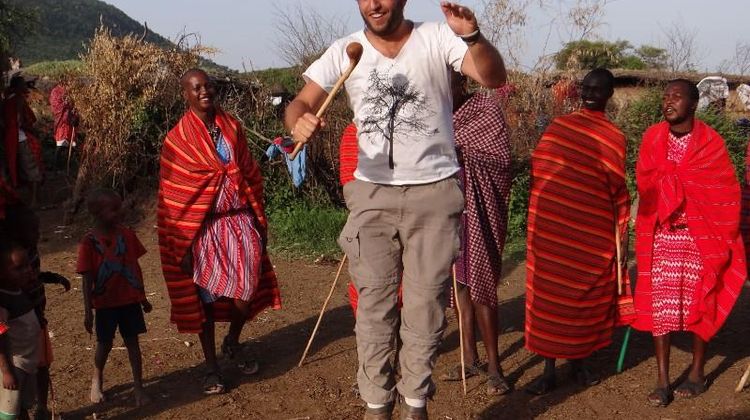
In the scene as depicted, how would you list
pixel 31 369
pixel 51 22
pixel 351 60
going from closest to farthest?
pixel 351 60 → pixel 31 369 → pixel 51 22

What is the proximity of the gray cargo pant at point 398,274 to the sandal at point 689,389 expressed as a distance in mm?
2078

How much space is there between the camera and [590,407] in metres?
4.79

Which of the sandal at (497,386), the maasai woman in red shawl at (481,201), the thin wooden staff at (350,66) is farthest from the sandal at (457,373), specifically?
the thin wooden staff at (350,66)

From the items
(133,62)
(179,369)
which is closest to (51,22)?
(133,62)

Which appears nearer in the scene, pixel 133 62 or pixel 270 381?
pixel 270 381

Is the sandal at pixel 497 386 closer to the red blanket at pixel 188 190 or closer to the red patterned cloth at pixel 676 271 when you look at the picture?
the red patterned cloth at pixel 676 271

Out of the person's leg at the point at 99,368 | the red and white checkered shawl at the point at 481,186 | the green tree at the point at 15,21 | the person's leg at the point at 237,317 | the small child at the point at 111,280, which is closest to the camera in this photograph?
the small child at the point at 111,280

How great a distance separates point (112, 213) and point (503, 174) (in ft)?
7.85

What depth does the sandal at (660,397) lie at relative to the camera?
4797 millimetres

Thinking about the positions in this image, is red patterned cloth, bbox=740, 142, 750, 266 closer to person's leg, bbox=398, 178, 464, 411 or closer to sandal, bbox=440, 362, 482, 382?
sandal, bbox=440, 362, 482, 382

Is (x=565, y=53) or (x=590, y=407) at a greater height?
(x=565, y=53)

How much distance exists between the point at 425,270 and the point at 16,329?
2059mm

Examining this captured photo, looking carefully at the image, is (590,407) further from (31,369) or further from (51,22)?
(51,22)

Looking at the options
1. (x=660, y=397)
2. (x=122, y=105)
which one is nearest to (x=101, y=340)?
(x=660, y=397)
